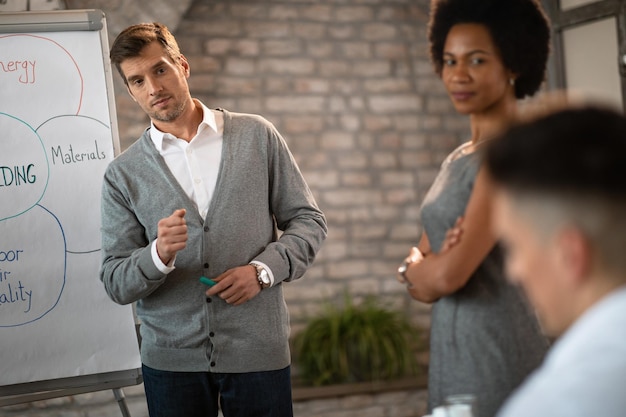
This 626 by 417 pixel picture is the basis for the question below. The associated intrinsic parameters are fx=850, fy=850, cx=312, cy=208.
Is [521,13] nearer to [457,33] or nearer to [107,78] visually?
[457,33]

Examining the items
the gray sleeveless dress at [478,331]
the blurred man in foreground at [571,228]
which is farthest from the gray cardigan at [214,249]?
the blurred man in foreground at [571,228]

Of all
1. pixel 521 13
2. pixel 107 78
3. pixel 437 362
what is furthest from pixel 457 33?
pixel 107 78

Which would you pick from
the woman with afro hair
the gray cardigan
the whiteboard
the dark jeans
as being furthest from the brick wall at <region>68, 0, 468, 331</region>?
the woman with afro hair

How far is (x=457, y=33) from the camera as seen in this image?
1.75m

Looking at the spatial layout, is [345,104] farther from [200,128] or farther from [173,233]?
[173,233]

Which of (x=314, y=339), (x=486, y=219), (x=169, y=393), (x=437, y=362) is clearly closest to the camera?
(x=486, y=219)

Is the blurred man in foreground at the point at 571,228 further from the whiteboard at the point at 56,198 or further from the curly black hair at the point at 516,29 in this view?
the whiteboard at the point at 56,198

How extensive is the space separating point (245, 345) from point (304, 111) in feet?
9.94

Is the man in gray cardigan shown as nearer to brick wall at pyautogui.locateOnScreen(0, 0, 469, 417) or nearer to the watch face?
the watch face

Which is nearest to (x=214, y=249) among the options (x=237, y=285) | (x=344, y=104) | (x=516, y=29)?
(x=237, y=285)

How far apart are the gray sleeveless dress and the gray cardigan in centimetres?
70

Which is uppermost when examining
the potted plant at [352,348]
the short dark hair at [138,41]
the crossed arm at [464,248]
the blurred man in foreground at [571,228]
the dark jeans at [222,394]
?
the short dark hair at [138,41]

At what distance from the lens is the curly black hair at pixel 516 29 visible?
5.65 feet

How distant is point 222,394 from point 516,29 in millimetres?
1252
